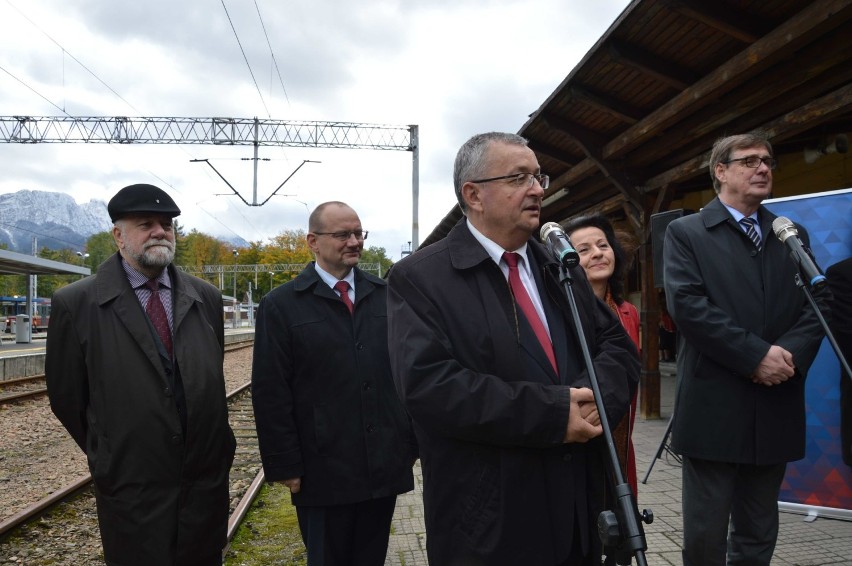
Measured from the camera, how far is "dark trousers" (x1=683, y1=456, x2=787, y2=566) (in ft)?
8.84

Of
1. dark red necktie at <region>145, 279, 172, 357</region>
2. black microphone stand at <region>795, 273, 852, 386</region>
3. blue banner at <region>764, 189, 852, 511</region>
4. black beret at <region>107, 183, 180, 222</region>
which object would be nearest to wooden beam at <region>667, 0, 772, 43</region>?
blue banner at <region>764, 189, 852, 511</region>

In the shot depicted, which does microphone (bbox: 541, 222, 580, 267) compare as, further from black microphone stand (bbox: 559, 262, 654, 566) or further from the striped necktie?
the striped necktie

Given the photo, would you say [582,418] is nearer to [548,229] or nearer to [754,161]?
[548,229]

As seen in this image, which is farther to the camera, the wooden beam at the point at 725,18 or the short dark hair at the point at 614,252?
the wooden beam at the point at 725,18

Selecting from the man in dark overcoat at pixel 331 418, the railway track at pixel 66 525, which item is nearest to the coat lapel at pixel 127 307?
the man in dark overcoat at pixel 331 418

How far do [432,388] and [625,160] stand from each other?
23.1 ft

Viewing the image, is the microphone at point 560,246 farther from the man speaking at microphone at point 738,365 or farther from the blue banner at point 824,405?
the blue banner at point 824,405

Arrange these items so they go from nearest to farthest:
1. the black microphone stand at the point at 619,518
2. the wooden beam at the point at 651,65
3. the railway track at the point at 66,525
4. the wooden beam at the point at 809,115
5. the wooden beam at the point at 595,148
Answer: the black microphone stand at the point at 619,518 → the railway track at the point at 66,525 → the wooden beam at the point at 809,115 → the wooden beam at the point at 651,65 → the wooden beam at the point at 595,148

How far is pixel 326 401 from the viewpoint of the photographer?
2990 millimetres

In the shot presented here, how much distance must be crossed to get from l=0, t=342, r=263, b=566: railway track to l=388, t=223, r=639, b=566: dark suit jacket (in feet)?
10.3

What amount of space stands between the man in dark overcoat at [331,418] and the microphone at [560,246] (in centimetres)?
125

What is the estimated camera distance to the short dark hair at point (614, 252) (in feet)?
10.8

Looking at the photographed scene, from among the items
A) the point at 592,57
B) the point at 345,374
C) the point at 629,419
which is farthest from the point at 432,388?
the point at 592,57

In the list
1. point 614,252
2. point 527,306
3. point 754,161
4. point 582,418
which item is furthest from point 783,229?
point 582,418
